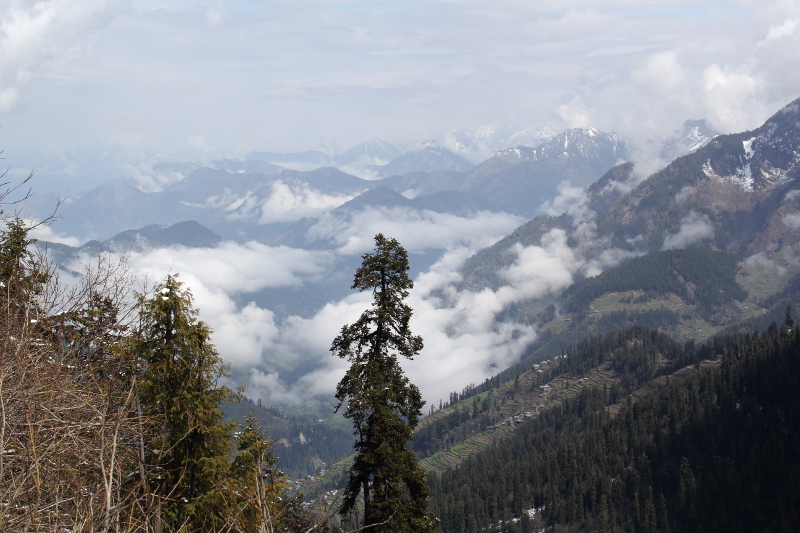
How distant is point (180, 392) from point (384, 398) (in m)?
→ 7.46

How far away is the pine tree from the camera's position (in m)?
19.9

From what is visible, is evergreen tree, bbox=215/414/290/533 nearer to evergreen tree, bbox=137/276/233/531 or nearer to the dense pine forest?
evergreen tree, bbox=137/276/233/531

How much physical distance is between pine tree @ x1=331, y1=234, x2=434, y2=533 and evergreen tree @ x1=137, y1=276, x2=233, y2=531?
4.97m

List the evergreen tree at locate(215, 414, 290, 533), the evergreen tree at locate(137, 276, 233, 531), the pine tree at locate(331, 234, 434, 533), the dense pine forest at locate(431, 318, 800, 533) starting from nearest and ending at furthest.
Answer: the evergreen tree at locate(215, 414, 290, 533) → the evergreen tree at locate(137, 276, 233, 531) → the pine tree at locate(331, 234, 434, 533) → the dense pine forest at locate(431, 318, 800, 533)

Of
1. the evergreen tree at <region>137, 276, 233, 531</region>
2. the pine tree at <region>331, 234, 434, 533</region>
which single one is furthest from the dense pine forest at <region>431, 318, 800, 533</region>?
the evergreen tree at <region>137, 276, 233, 531</region>

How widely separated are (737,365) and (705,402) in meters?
14.3

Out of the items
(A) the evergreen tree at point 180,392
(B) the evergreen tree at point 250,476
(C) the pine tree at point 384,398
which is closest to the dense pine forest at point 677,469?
(C) the pine tree at point 384,398

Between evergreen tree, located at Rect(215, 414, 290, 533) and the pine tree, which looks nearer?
evergreen tree, located at Rect(215, 414, 290, 533)

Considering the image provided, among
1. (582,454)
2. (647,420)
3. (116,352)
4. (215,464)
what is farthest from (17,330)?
(647,420)

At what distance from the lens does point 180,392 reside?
62.8 feet

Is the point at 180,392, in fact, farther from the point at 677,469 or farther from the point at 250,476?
the point at 677,469

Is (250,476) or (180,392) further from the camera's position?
(180,392)

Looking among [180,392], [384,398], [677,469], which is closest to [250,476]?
[180,392]

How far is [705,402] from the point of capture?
143 m
